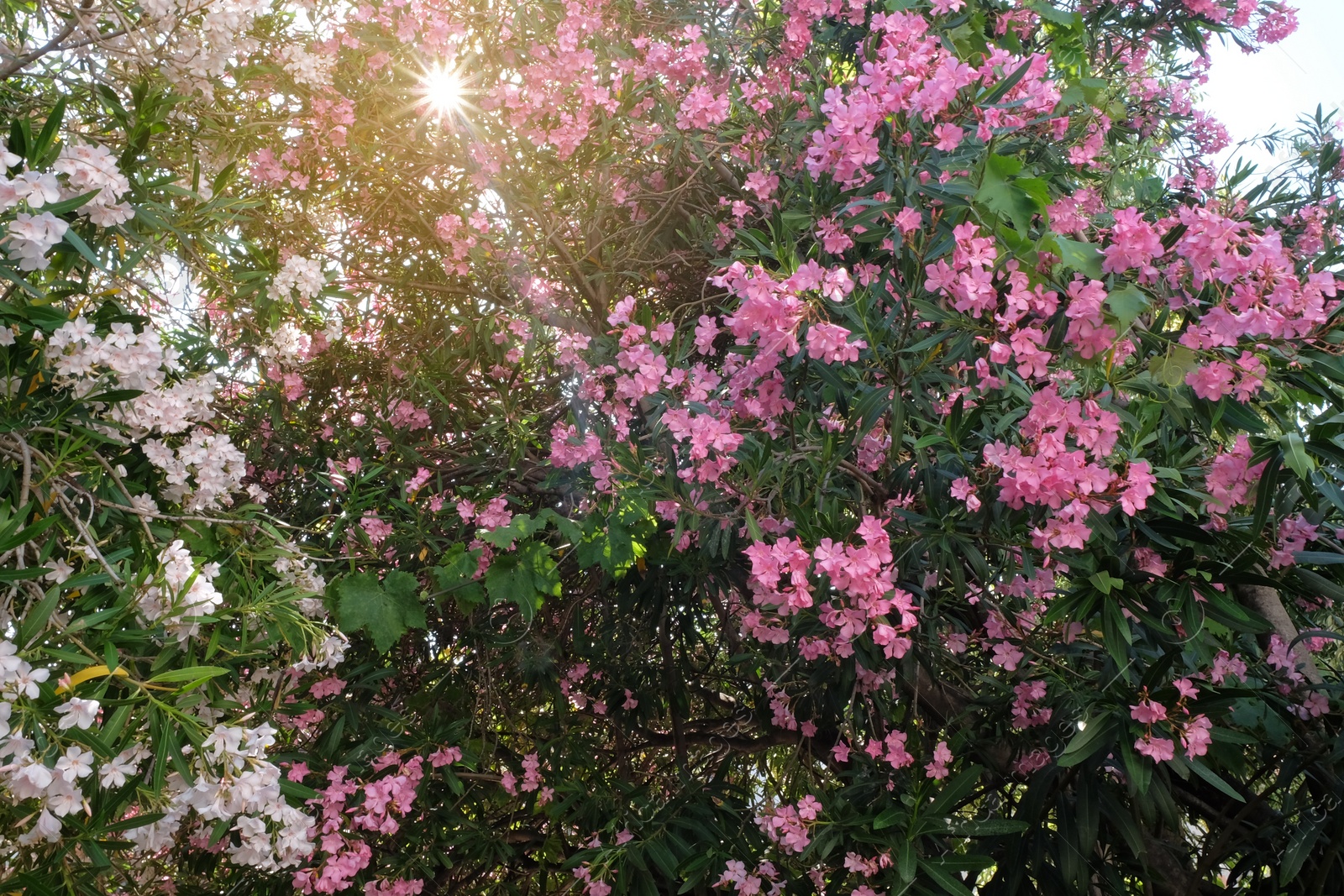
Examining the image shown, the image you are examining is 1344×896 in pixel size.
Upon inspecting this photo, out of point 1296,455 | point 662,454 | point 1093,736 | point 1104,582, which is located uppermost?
point 662,454

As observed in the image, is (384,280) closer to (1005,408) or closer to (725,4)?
(725,4)

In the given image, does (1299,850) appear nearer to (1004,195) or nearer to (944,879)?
(944,879)

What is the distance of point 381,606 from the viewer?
97.5 inches

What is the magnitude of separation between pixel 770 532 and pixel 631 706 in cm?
147

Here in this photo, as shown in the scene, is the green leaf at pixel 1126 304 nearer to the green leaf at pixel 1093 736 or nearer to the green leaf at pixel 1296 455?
the green leaf at pixel 1296 455

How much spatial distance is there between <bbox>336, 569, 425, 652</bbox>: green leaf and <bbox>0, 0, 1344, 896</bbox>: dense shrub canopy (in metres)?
0.01

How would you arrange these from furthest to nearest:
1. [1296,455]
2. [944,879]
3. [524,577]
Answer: [524,577], [944,879], [1296,455]

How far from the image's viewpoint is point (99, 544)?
1697 millimetres

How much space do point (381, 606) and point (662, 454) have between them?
99 cm

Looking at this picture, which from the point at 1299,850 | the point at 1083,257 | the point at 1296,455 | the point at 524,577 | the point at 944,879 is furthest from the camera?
the point at 524,577

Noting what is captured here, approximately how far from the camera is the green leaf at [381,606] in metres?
2.40

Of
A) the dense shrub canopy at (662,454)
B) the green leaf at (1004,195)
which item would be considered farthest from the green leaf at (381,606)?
the green leaf at (1004,195)

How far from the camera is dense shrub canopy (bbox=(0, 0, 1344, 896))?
5.12 ft

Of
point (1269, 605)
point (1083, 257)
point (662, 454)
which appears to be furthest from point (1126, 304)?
point (1269, 605)
